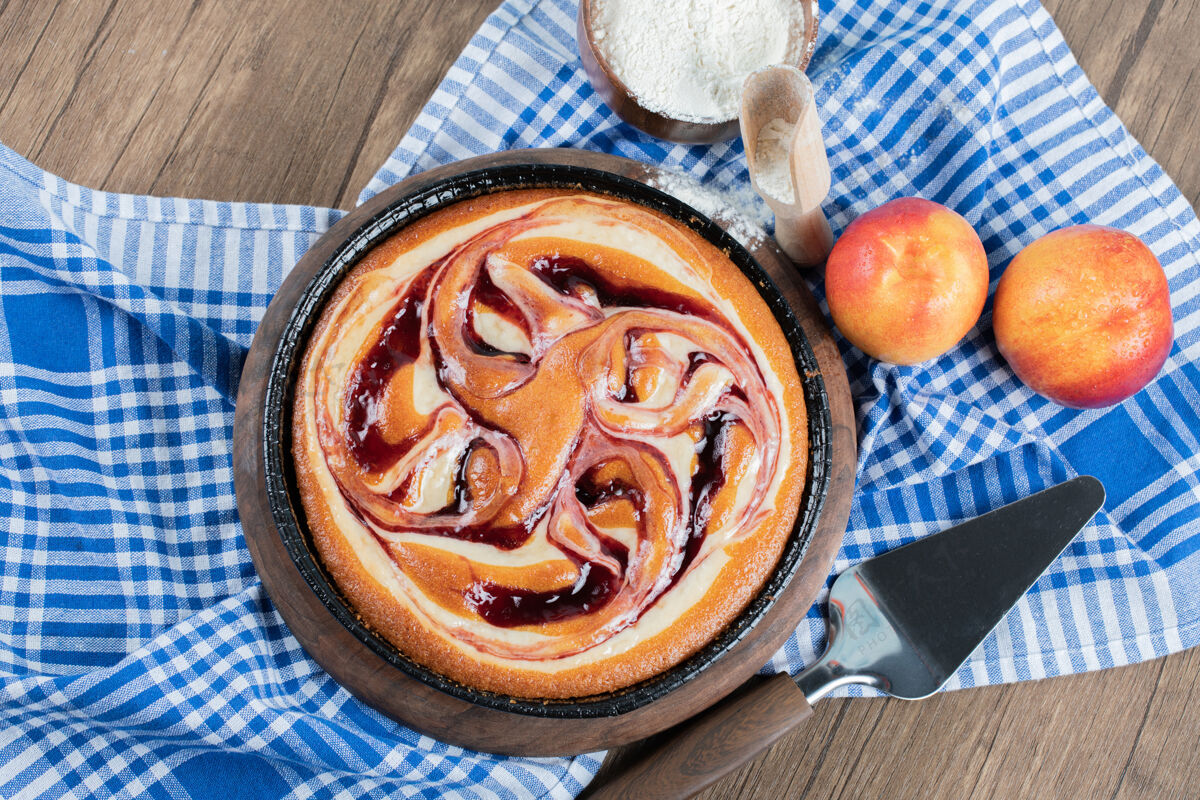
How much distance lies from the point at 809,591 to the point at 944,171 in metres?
0.93

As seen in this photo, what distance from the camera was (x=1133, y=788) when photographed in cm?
177

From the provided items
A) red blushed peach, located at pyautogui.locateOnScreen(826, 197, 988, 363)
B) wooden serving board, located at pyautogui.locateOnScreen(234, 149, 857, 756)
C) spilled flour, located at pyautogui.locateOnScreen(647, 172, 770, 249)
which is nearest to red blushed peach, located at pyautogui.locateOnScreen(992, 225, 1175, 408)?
red blushed peach, located at pyautogui.locateOnScreen(826, 197, 988, 363)

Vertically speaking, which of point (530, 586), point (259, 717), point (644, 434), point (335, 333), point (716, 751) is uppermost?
point (644, 434)

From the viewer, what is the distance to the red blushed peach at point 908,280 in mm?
1473

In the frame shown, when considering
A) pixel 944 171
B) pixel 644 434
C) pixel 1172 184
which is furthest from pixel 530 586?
pixel 1172 184

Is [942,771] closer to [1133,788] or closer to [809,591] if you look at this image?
[1133,788]

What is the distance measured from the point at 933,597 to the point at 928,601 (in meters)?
0.01

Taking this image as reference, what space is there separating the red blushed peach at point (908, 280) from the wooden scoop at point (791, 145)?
0.10 meters

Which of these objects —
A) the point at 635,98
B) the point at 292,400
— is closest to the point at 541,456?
the point at 292,400

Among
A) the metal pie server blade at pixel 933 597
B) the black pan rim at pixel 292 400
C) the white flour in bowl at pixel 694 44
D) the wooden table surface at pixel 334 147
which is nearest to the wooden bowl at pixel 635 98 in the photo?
the white flour in bowl at pixel 694 44

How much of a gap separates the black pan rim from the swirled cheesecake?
22 millimetres

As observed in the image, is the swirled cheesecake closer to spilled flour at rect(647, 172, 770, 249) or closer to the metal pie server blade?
spilled flour at rect(647, 172, 770, 249)

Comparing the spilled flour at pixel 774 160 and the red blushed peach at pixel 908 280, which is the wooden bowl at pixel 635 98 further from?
the red blushed peach at pixel 908 280

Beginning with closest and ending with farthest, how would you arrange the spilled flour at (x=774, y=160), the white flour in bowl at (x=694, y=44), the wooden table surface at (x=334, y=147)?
the spilled flour at (x=774, y=160), the white flour in bowl at (x=694, y=44), the wooden table surface at (x=334, y=147)
